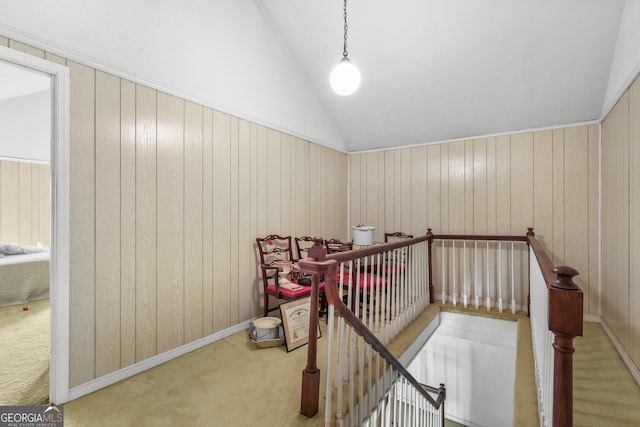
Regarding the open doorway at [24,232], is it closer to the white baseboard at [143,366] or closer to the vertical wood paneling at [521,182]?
the white baseboard at [143,366]

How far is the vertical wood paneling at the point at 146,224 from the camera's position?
2.33 m

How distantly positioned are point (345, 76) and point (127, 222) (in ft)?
6.56

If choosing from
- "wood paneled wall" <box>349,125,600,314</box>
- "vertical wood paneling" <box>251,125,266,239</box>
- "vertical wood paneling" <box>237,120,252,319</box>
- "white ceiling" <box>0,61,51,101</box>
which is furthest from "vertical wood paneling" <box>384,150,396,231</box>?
"white ceiling" <box>0,61,51,101</box>

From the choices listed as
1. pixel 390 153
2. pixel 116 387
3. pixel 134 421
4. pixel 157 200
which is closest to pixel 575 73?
pixel 390 153

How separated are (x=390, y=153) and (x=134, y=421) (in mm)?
4238

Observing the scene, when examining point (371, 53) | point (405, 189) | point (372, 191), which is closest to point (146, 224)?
point (371, 53)

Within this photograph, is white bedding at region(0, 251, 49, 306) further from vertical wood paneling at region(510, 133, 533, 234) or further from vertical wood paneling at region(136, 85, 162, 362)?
vertical wood paneling at region(510, 133, 533, 234)

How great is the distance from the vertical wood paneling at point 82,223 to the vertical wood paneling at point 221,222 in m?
0.99

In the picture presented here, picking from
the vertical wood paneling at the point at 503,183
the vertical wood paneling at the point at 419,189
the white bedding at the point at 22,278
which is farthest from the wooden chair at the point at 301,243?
the white bedding at the point at 22,278

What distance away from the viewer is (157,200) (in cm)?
245

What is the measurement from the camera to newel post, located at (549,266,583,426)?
94cm

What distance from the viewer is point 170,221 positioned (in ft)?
8.33

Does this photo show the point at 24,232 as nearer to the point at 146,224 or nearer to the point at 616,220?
the point at 146,224

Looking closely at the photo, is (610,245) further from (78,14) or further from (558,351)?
(78,14)
